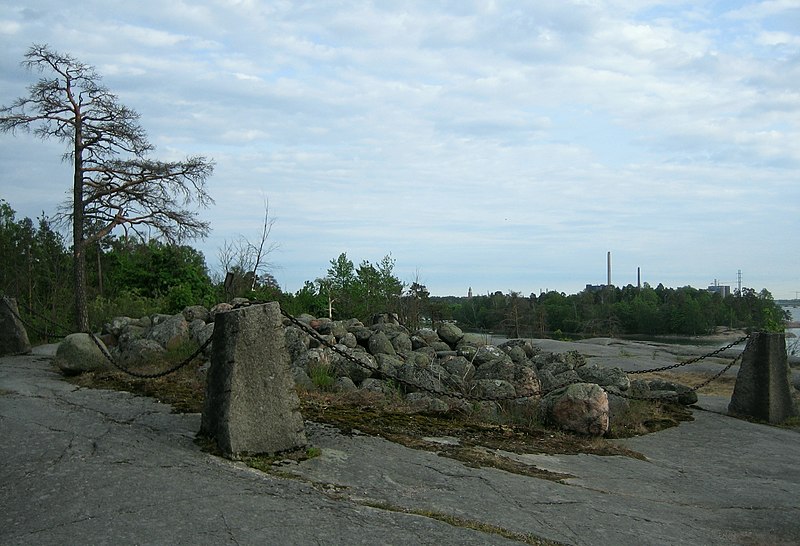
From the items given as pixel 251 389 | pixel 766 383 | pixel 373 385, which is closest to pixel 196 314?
pixel 373 385

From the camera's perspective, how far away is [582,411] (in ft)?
31.4

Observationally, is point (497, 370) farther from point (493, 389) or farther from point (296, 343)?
point (296, 343)

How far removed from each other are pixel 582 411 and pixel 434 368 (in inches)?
122

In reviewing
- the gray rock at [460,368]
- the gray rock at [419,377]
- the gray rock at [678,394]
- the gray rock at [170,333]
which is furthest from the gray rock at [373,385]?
the gray rock at [678,394]

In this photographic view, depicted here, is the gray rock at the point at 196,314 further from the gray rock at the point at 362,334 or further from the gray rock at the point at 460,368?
the gray rock at the point at 460,368

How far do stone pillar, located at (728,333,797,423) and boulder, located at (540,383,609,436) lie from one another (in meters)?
3.87

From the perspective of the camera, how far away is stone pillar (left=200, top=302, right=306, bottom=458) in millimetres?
6297

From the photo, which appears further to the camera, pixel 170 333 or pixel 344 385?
pixel 170 333

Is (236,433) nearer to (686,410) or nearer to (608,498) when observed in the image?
(608,498)

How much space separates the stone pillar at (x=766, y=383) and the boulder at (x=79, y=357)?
1091 centimetres

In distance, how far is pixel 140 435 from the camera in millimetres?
6812

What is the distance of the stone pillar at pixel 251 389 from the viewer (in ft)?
20.7

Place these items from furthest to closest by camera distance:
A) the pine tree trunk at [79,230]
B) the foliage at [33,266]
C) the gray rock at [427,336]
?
the foliage at [33,266] → the pine tree trunk at [79,230] → the gray rock at [427,336]

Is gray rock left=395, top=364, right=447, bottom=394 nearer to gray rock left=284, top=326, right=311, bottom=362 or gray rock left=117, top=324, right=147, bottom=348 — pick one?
gray rock left=284, top=326, right=311, bottom=362
